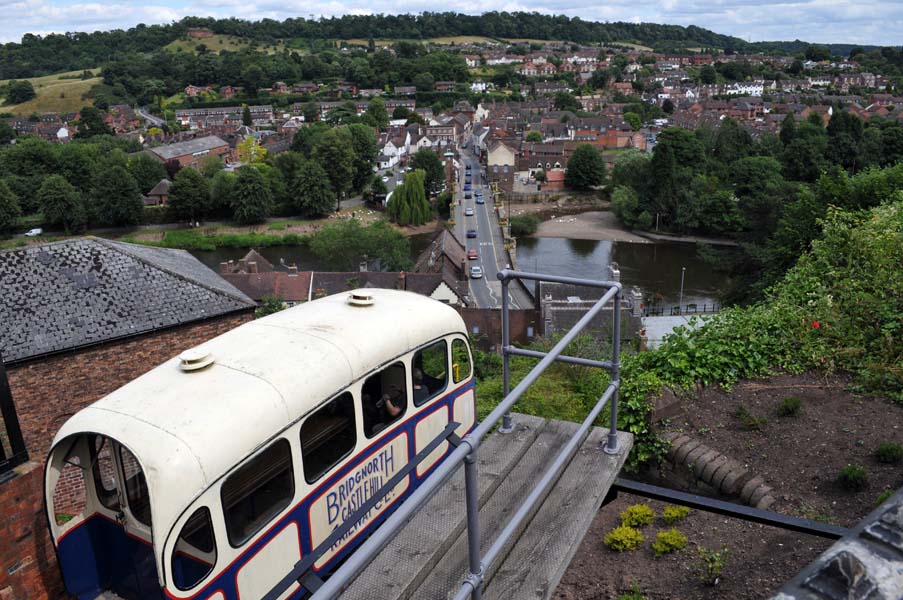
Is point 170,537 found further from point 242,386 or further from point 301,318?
point 301,318

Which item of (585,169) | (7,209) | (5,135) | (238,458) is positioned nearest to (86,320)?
(238,458)

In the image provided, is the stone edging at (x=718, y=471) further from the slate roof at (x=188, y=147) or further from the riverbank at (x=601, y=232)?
the slate roof at (x=188, y=147)

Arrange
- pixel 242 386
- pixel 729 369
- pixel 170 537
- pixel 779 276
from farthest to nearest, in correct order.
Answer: pixel 779 276 → pixel 729 369 → pixel 242 386 → pixel 170 537

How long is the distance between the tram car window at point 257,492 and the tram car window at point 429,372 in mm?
1793

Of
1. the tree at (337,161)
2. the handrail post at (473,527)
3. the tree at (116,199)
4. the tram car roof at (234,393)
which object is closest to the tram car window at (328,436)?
the tram car roof at (234,393)

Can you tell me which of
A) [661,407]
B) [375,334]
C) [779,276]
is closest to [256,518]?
[375,334]

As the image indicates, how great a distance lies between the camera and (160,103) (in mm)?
147625

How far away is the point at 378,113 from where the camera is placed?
403 feet

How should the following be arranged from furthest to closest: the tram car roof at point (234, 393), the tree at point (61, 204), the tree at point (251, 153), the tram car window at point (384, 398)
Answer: the tree at point (251, 153), the tree at point (61, 204), the tram car window at point (384, 398), the tram car roof at point (234, 393)

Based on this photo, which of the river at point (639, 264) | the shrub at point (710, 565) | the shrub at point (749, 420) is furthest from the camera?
the river at point (639, 264)

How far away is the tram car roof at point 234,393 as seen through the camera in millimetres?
4781

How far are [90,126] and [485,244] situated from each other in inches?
3128

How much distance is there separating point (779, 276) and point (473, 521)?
2078 cm

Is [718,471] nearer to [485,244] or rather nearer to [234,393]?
[234,393]
